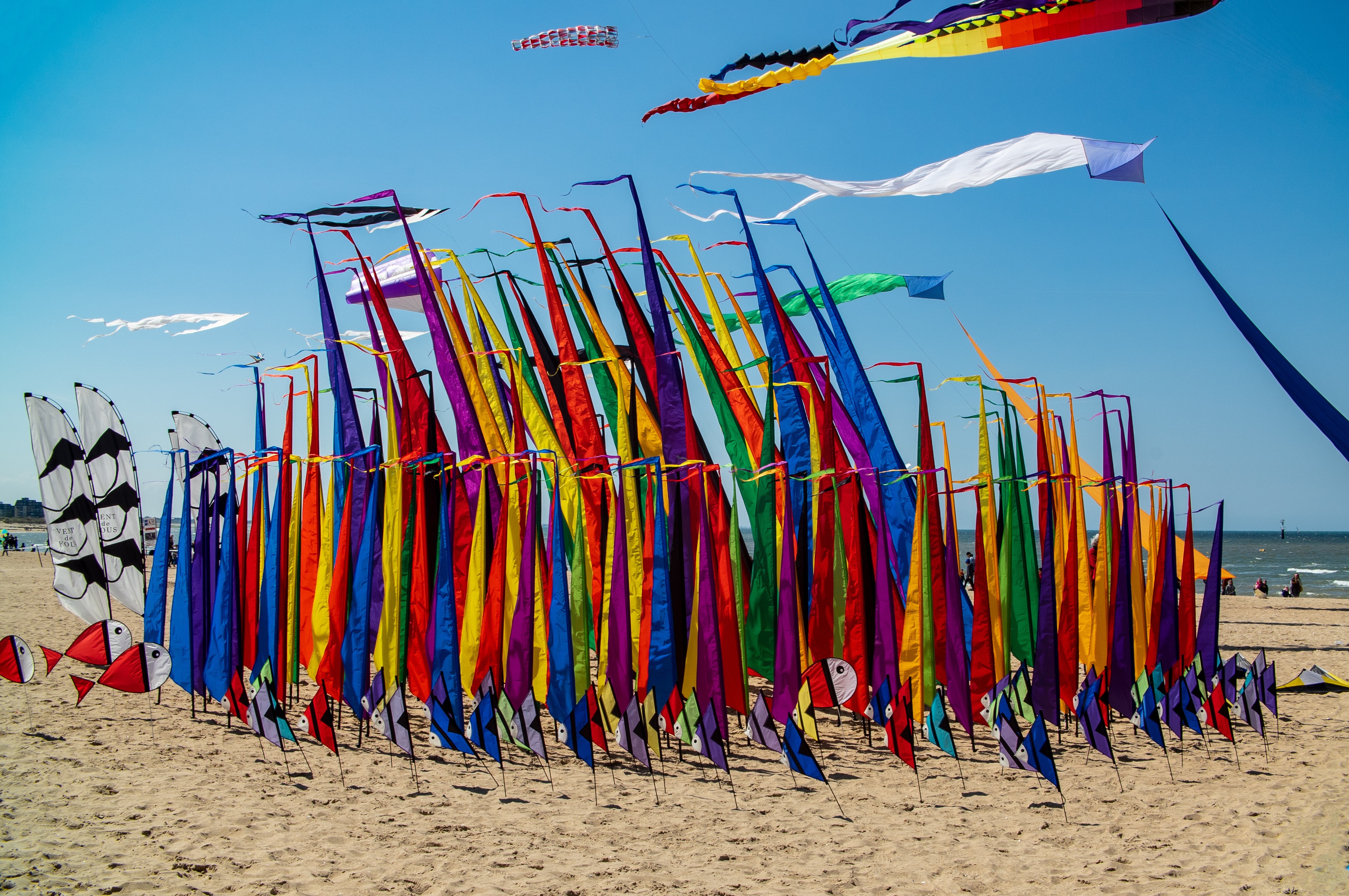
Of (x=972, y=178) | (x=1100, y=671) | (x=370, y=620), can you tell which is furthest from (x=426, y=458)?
(x=1100, y=671)

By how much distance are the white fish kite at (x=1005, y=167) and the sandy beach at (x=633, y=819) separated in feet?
16.2

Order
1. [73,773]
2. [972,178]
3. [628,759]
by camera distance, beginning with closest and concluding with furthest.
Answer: [972,178]
[73,773]
[628,759]

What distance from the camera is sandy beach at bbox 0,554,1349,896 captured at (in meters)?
6.08

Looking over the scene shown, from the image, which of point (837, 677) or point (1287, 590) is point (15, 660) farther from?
point (1287, 590)

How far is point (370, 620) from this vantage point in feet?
30.1

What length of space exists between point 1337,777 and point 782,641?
223 inches

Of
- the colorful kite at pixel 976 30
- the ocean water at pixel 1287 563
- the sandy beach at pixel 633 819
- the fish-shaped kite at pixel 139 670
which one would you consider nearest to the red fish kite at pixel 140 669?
the fish-shaped kite at pixel 139 670

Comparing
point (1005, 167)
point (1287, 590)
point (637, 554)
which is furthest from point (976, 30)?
point (1287, 590)

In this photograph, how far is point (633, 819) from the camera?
24.1 feet

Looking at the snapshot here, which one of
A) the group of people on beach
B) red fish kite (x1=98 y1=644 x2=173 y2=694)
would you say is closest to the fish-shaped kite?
red fish kite (x1=98 y1=644 x2=173 y2=694)

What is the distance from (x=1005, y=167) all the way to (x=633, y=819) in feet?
20.1

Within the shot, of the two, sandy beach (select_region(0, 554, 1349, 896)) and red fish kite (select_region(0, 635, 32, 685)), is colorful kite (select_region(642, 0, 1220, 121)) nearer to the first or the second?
sandy beach (select_region(0, 554, 1349, 896))

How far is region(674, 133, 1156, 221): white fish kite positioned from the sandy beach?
4939 mm

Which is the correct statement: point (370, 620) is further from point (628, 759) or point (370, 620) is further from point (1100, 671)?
point (1100, 671)
